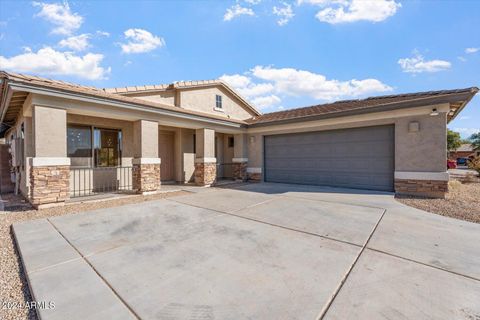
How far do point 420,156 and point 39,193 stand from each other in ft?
38.6

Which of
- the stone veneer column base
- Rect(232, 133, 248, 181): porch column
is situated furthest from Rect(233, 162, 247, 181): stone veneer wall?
the stone veneer column base

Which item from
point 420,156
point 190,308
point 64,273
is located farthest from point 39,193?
point 420,156

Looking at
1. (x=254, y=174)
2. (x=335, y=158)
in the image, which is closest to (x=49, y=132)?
(x=254, y=174)

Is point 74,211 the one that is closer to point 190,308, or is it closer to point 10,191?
point 190,308

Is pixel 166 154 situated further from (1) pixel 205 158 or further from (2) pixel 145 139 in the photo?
(2) pixel 145 139

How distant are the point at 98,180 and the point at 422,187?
1209 centimetres

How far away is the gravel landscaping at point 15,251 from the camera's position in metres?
2.29

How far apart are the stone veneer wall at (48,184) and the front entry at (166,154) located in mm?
5348

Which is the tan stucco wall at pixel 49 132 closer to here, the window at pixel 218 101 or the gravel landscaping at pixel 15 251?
the gravel landscaping at pixel 15 251

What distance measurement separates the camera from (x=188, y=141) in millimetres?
12094

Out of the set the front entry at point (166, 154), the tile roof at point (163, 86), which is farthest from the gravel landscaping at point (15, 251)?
the tile roof at point (163, 86)

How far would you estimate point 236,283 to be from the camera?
8.44 ft

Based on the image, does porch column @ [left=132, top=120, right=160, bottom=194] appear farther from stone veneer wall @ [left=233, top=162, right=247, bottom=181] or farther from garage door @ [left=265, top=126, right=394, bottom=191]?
garage door @ [left=265, top=126, right=394, bottom=191]

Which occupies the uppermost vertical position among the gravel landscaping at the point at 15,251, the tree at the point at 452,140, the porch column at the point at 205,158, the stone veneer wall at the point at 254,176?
the tree at the point at 452,140
